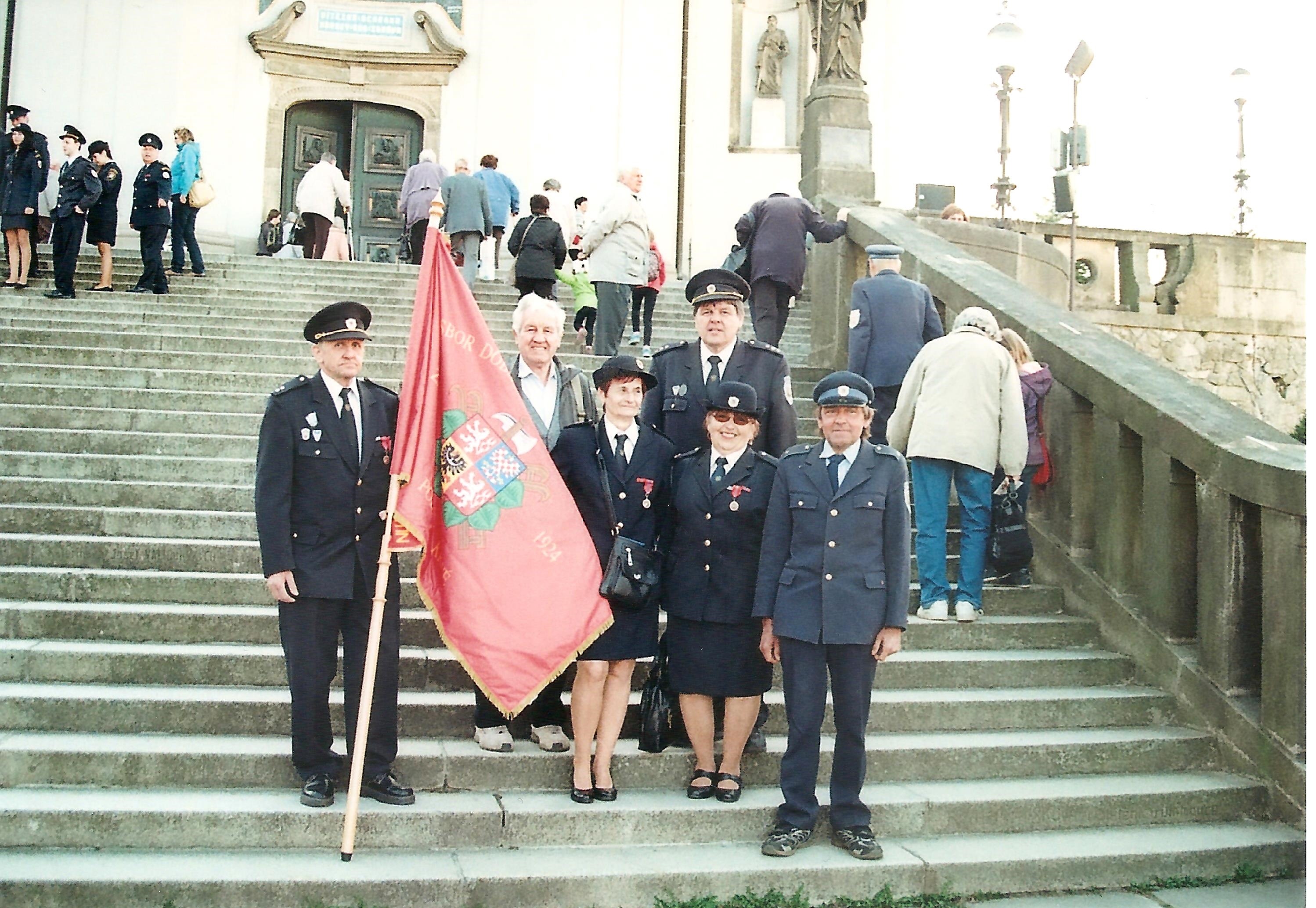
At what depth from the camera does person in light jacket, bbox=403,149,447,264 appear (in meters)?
14.4

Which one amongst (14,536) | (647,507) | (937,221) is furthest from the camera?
(937,221)

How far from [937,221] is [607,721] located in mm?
6840

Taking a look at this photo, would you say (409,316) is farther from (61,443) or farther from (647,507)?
(647,507)

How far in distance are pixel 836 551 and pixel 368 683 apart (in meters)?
1.85

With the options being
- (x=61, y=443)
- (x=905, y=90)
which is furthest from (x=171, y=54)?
(x=61, y=443)

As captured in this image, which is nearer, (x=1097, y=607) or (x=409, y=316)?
(x=1097, y=607)

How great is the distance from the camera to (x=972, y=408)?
6809mm

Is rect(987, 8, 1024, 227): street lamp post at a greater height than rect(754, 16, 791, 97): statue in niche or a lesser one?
lesser

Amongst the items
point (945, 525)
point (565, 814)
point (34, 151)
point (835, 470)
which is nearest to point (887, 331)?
point (945, 525)

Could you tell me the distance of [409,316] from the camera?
37.1 feet

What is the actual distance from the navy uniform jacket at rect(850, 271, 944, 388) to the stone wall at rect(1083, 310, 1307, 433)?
9.86 m

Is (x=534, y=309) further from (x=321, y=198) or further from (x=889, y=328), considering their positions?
(x=321, y=198)

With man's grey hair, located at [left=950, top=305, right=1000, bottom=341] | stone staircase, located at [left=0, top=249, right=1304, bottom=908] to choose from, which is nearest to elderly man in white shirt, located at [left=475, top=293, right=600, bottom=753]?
stone staircase, located at [left=0, top=249, right=1304, bottom=908]

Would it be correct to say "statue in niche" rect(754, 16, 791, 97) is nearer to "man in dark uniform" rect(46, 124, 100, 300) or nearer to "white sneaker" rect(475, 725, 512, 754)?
"man in dark uniform" rect(46, 124, 100, 300)
